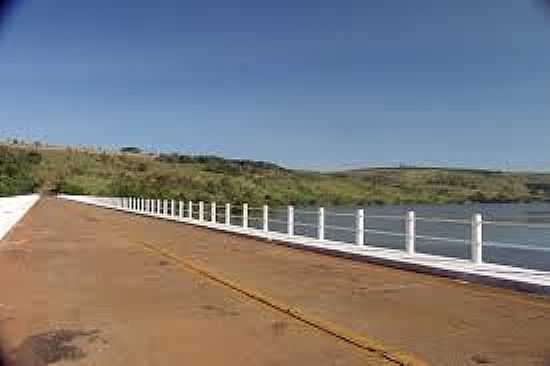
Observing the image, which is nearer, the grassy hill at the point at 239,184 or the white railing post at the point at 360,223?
the white railing post at the point at 360,223

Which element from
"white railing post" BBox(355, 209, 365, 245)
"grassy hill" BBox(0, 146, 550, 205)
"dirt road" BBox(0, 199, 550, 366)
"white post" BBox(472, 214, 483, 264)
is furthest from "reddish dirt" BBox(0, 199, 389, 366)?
"grassy hill" BBox(0, 146, 550, 205)

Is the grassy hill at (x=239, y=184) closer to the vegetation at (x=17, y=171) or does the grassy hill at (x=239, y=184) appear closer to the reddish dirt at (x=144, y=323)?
the vegetation at (x=17, y=171)

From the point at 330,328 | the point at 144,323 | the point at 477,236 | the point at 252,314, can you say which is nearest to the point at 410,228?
the point at 477,236

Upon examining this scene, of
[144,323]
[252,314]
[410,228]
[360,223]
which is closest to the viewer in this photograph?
[144,323]

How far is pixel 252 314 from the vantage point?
11.9 m

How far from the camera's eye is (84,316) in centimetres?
1205

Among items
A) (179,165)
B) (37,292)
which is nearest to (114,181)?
(179,165)

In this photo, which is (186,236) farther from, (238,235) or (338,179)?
(338,179)

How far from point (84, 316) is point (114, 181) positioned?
156 metres

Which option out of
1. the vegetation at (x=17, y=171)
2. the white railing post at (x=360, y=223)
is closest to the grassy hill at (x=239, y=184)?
the vegetation at (x=17, y=171)

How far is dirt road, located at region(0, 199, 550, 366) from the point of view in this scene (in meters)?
9.17

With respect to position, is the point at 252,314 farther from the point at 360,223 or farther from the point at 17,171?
the point at 17,171

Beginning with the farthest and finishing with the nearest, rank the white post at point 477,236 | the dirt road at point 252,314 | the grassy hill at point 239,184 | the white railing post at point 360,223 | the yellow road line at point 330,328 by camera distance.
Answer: the grassy hill at point 239,184 → the white railing post at point 360,223 → the white post at point 477,236 → the dirt road at point 252,314 → the yellow road line at point 330,328

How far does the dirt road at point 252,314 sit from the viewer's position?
9.17m
